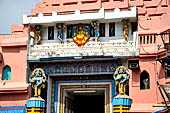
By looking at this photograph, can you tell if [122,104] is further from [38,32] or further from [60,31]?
[38,32]

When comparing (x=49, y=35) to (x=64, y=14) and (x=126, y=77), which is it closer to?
(x=64, y=14)

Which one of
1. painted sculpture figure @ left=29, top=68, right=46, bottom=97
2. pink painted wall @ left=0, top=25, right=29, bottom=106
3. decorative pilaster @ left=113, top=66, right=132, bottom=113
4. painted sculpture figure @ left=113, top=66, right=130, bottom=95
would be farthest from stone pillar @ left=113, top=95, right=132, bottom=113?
pink painted wall @ left=0, top=25, right=29, bottom=106

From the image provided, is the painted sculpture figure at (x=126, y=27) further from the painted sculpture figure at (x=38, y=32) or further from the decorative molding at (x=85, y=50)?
the painted sculpture figure at (x=38, y=32)

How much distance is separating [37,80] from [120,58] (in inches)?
205

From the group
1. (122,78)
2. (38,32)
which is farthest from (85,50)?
(38,32)

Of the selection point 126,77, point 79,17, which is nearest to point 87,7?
point 79,17

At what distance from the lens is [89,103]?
28.5 metres

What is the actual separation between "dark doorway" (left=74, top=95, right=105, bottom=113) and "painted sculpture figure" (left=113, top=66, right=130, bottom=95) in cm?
614

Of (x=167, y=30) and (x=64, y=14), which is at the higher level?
(x=64, y=14)

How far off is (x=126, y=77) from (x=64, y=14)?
18.8ft

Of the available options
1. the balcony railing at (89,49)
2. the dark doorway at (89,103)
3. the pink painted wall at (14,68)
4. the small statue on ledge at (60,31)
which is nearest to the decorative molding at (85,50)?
the balcony railing at (89,49)

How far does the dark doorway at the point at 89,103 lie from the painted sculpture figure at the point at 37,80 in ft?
16.1

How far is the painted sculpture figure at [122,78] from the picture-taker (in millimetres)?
20547

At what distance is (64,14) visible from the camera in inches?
892
